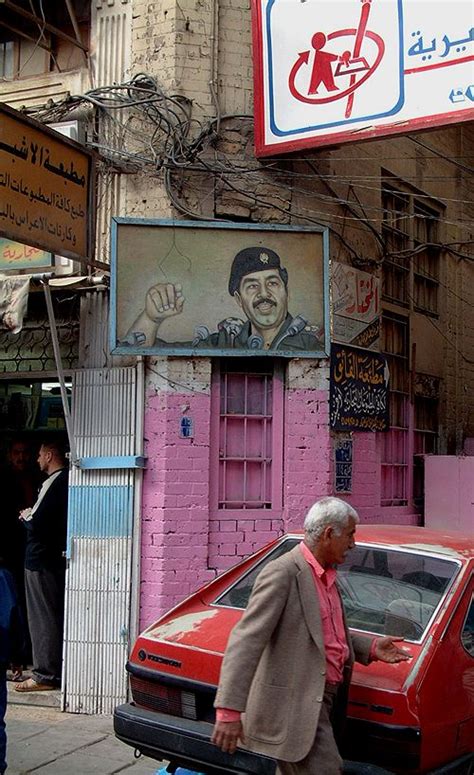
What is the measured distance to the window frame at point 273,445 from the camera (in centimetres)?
755

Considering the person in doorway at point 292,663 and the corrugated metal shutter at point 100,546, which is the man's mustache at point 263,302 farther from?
the person in doorway at point 292,663

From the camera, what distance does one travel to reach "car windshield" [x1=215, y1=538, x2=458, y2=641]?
4.44 meters

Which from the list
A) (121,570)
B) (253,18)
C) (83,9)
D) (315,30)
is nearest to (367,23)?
(315,30)

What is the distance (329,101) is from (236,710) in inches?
212

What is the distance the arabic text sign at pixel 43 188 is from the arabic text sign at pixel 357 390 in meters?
2.44

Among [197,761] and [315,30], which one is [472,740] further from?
[315,30]

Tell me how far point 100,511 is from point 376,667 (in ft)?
12.4

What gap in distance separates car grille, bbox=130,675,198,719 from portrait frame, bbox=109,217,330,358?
3.23 meters

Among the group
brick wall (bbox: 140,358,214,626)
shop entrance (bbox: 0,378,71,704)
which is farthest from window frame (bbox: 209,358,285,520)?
shop entrance (bbox: 0,378,71,704)

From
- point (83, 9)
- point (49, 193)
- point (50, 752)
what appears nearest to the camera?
point (50, 752)

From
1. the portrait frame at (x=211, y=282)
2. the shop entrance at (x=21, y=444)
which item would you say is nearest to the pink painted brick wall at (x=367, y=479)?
the portrait frame at (x=211, y=282)

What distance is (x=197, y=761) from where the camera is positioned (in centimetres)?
420

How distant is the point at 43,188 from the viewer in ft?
21.6

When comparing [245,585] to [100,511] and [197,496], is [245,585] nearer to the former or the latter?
[197,496]
